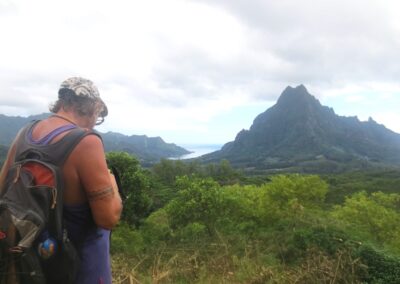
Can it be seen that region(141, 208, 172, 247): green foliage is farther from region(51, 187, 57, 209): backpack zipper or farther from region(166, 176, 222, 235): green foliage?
region(51, 187, 57, 209): backpack zipper

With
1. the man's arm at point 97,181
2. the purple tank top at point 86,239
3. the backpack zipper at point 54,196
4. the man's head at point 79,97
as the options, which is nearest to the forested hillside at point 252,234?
the purple tank top at point 86,239

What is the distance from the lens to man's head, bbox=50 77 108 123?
93.7 inches

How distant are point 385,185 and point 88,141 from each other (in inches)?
3196

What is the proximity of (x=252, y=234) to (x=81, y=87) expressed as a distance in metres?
8.01

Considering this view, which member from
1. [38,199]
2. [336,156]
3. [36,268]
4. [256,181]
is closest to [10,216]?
[38,199]

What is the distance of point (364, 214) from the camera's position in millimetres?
27312

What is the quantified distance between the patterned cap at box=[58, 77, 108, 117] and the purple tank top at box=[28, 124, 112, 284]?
0.22 metres

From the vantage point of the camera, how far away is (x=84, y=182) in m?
2.15

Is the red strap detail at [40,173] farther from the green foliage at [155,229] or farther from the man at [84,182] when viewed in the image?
the green foliage at [155,229]

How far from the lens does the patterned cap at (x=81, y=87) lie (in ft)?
7.79

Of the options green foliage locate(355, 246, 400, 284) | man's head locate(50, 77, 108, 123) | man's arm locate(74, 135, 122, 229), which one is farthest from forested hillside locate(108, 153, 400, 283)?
man's head locate(50, 77, 108, 123)

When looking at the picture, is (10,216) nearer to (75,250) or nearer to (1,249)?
(1,249)

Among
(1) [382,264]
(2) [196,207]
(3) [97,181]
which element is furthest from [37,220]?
(2) [196,207]

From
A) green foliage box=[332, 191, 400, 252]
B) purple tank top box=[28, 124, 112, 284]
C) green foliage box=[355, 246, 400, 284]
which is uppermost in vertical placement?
purple tank top box=[28, 124, 112, 284]
